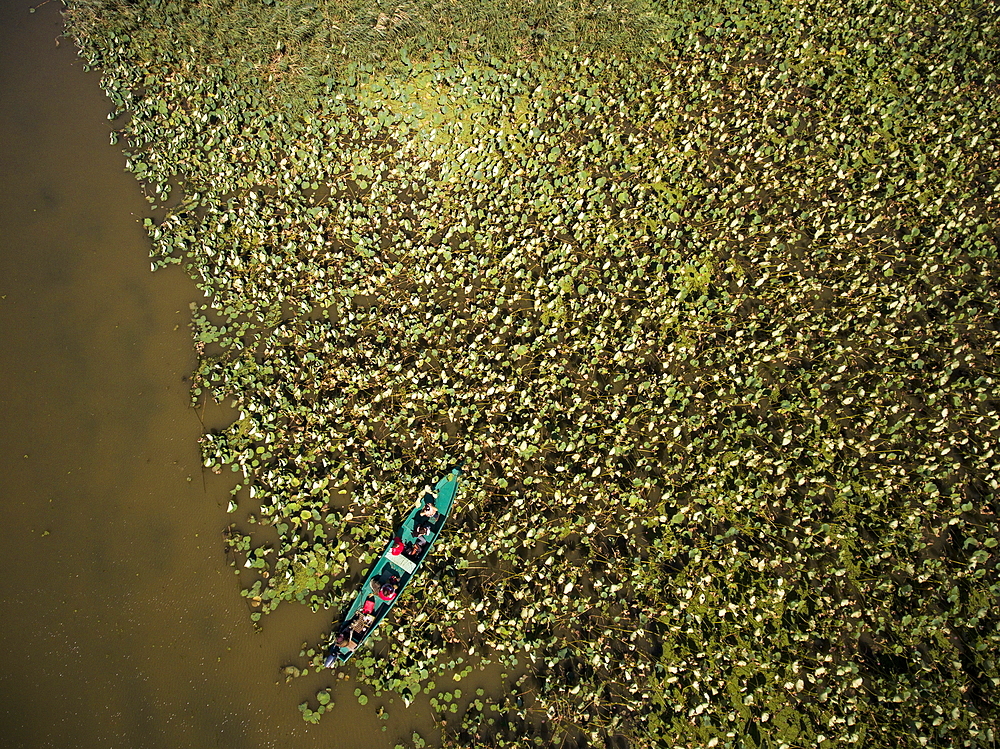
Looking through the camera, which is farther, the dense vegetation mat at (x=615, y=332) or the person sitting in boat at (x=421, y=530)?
the person sitting in boat at (x=421, y=530)

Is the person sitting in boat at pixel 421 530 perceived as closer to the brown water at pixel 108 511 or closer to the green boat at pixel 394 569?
the green boat at pixel 394 569

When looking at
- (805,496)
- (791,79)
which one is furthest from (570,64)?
(805,496)

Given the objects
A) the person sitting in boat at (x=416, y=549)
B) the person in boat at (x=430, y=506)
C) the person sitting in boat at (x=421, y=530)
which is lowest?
the person sitting in boat at (x=416, y=549)

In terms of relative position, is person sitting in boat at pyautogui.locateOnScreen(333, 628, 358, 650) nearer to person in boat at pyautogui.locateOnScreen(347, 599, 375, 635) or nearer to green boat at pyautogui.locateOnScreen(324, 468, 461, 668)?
green boat at pyautogui.locateOnScreen(324, 468, 461, 668)

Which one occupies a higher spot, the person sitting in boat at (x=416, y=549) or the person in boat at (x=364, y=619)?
the person sitting in boat at (x=416, y=549)

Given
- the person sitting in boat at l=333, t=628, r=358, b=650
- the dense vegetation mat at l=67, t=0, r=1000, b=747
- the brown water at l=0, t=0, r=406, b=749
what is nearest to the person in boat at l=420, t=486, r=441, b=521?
the dense vegetation mat at l=67, t=0, r=1000, b=747

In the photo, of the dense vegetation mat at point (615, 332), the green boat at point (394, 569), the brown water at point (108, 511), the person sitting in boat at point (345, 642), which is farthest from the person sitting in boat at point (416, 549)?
the brown water at point (108, 511)

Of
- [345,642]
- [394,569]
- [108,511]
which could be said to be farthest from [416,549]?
[108,511]

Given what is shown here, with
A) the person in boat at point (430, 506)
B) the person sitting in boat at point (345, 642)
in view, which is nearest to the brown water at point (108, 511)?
the person sitting in boat at point (345, 642)
